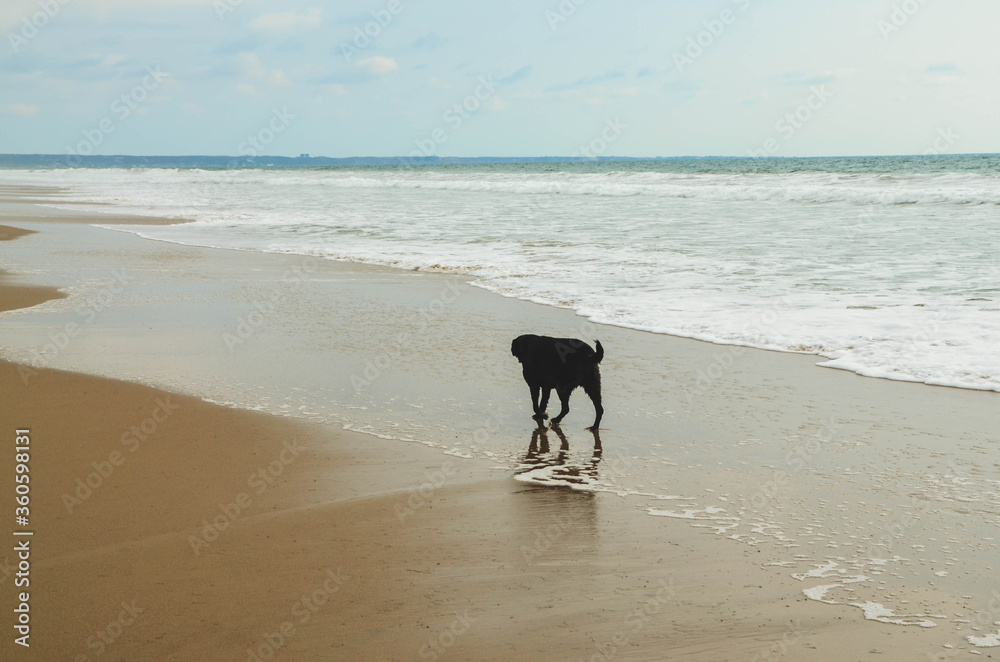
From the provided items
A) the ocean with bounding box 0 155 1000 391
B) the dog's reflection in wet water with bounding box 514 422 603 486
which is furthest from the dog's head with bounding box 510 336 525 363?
the ocean with bounding box 0 155 1000 391

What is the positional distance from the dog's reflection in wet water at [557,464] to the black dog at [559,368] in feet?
1.15

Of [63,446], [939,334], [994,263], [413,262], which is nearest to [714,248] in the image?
[994,263]

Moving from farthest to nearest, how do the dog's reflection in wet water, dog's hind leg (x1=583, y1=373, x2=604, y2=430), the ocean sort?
1. the ocean
2. dog's hind leg (x1=583, y1=373, x2=604, y2=430)
3. the dog's reflection in wet water

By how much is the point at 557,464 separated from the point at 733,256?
1079 centimetres

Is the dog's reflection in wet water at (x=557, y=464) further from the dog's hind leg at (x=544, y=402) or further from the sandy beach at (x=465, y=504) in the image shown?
the dog's hind leg at (x=544, y=402)

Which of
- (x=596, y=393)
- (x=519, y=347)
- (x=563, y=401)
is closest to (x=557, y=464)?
(x=596, y=393)

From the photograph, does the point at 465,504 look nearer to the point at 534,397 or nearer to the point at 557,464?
the point at 557,464

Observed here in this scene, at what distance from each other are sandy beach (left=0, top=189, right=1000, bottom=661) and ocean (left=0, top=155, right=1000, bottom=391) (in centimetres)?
115

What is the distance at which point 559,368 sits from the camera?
6.18m

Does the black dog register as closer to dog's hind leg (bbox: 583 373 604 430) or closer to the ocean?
dog's hind leg (bbox: 583 373 604 430)

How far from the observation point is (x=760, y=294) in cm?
1122

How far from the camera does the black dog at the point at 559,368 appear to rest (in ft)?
19.9

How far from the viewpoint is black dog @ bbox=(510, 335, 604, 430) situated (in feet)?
19.9

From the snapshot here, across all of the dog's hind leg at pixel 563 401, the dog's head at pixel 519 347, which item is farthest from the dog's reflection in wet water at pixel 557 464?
the dog's head at pixel 519 347
